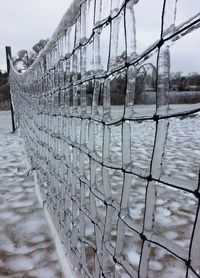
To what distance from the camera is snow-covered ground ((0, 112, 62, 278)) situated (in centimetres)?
186

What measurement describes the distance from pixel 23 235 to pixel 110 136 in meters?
1.38

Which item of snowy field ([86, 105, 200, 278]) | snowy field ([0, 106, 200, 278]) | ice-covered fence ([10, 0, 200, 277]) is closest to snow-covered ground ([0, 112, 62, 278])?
snowy field ([0, 106, 200, 278])

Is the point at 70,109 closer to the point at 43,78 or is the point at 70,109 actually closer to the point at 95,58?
the point at 95,58

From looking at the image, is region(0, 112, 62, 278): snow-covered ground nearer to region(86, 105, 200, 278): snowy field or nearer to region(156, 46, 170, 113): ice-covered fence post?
region(86, 105, 200, 278): snowy field

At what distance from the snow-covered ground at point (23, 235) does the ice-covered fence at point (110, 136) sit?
160 mm

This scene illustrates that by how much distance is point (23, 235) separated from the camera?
2.30 m

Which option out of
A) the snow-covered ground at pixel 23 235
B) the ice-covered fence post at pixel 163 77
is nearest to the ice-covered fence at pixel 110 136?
the ice-covered fence post at pixel 163 77

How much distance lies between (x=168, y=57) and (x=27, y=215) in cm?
223

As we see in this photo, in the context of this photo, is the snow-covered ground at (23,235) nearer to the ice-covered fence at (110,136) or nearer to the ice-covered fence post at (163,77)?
the ice-covered fence at (110,136)

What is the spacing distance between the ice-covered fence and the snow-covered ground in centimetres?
16

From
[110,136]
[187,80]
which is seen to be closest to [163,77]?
[187,80]

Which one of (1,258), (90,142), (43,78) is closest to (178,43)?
(90,142)

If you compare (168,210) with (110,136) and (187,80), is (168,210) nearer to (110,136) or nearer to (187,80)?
(110,136)

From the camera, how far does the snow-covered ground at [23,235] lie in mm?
1856
